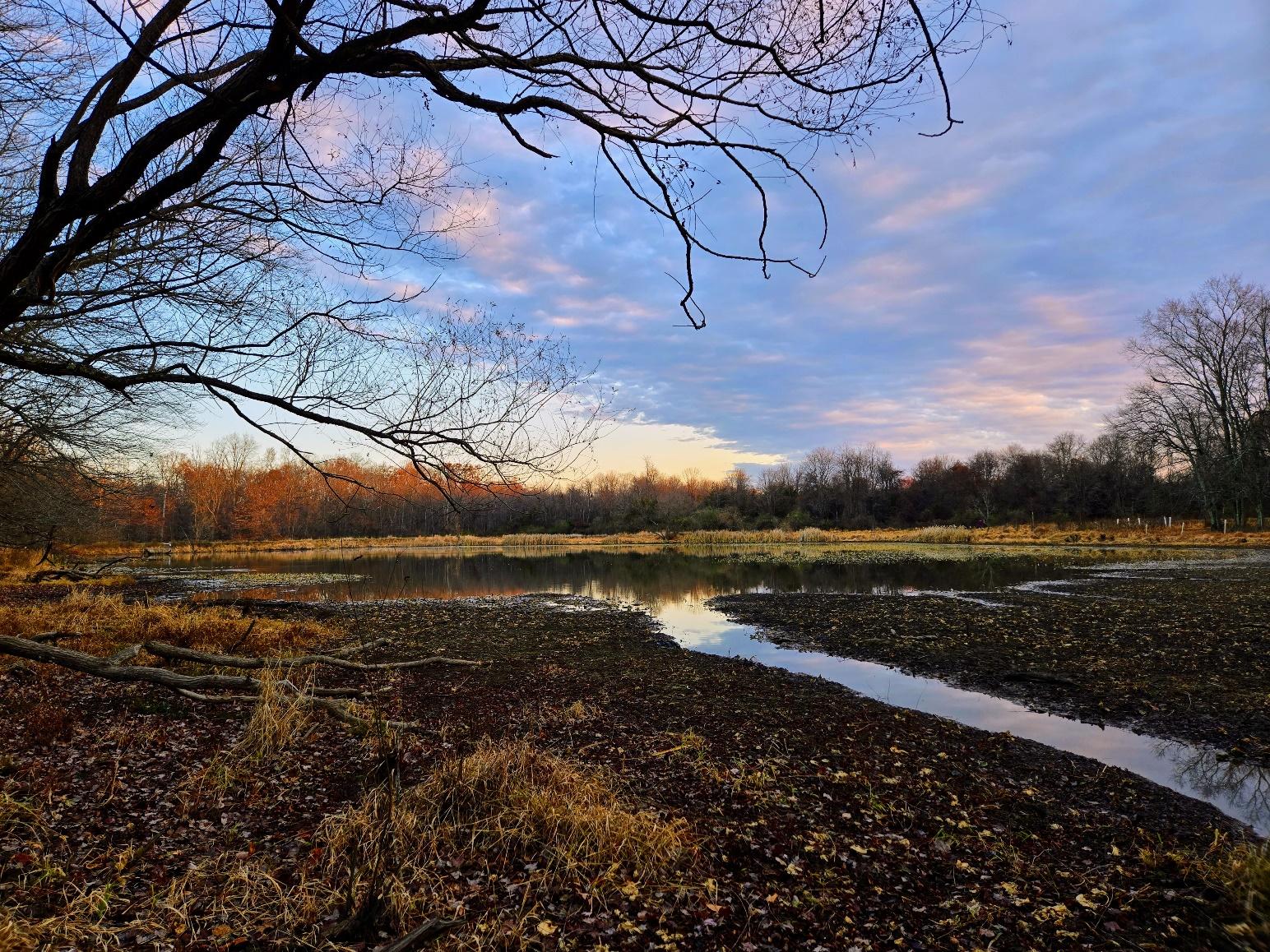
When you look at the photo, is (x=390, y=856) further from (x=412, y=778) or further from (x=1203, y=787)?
(x=1203, y=787)

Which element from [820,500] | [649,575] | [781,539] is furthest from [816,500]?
[649,575]

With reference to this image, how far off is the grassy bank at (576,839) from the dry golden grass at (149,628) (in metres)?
2.41

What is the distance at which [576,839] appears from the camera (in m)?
4.30

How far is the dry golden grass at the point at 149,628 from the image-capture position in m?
9.86

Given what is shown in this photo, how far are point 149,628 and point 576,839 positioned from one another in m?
10.2

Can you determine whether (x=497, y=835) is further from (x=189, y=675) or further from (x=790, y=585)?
(x=790, y=585)

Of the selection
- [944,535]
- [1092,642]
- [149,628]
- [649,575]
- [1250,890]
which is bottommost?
[649,575]

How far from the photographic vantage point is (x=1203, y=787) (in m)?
6.62

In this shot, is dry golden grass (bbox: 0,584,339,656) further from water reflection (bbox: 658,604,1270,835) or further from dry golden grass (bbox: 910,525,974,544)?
dry golden grass (bbox: 910,525,974,544)

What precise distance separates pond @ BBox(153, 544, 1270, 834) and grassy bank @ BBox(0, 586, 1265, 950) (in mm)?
1277

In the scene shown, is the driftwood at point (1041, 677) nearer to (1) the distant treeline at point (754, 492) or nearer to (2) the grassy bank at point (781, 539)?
(1) the distant treeline at point (754, 492)

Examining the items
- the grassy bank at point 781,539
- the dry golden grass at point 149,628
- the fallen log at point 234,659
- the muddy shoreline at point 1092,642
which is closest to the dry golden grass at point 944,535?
the grassy bank at point 781,539

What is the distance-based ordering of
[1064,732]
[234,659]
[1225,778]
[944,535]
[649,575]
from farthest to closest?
[944,535]
[649,575]
[1064,732]
[234,659]
[1225,778]

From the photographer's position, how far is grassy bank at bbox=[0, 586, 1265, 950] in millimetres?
3539
